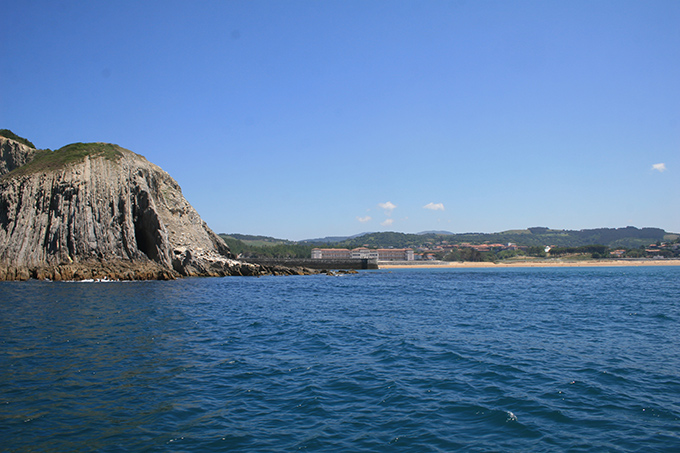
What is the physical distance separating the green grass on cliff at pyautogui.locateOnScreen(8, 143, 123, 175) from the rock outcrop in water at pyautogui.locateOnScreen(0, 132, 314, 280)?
0.13 meters

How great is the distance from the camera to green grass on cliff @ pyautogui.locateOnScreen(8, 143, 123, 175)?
56.7 metres

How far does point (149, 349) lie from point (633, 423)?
46.8 ft

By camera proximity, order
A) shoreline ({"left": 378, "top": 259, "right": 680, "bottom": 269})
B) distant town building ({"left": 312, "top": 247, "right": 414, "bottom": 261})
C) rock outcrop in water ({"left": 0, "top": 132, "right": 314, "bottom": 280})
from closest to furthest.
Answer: rock outcrop in water ({"left": 0, "top": 132, "right": 314, "bottom": 280}) < shoreline ({"left": 378, "top": 259, "right": 680, "bottom": 269}) < distant town building ({"left": 312, "top": 247, "right": 414, "bottom": 261})

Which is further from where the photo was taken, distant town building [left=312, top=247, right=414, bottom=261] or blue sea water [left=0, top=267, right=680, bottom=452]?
distant town building [left=312, top=247, right=414, bottom=261]

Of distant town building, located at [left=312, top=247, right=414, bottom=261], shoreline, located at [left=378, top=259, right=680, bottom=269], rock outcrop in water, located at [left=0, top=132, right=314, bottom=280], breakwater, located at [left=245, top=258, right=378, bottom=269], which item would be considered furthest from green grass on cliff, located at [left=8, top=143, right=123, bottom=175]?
distant town building, located at [left=312, top=247, right=414, bottom=261]

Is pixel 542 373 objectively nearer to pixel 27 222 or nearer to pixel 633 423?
pixel 633 423

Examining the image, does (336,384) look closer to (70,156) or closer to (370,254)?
(70,156)

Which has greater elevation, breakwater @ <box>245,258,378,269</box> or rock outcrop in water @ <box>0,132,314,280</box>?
Result: rock outcrop in water @ <box>0,132,314,280</box>

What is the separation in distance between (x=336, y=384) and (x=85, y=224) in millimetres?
51883

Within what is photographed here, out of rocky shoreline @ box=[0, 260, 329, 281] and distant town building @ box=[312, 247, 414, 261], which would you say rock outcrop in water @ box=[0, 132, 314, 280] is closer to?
rocky shoreline @ box=[0, 260, 329, 281]

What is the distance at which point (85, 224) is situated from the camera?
52125 millimetres

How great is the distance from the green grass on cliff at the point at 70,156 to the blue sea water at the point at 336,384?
1690 inches

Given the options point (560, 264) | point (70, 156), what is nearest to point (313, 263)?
point (70, 156)

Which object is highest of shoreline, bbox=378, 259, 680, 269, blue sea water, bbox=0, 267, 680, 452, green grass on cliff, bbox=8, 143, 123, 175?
green grass on cliff, bbox=8, 143, 123, 175
